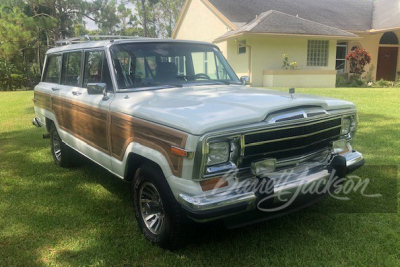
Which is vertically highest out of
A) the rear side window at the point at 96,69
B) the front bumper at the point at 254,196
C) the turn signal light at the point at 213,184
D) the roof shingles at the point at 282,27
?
the roof shingles at the point at 282,27

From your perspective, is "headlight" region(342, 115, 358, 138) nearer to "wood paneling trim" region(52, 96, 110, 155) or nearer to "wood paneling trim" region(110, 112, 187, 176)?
"wood paneling trim" region(110, 112, 187, 176)

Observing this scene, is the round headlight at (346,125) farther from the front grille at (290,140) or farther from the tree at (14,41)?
the tree at (14,41)

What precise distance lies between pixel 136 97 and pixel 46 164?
3.09 meters

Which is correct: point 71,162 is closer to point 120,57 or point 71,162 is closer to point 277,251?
point 120,57

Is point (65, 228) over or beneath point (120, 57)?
beneath

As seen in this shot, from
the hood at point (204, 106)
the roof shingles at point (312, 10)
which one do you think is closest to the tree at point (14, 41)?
the roof shingles at point (312, 10)

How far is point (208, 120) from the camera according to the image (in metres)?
2.56

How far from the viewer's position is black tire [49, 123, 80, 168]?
17.3ft

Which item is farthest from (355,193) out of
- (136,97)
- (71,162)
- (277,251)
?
(71,162)

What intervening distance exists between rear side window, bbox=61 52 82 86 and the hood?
1377 millimetres

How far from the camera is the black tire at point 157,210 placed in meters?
2.79

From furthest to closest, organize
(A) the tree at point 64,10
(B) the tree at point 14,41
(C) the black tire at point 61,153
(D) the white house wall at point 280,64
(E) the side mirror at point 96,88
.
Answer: (A) the tree at point 64,10, (B) the tree at point 14,41, (D) the white house wall at point 280,64, (C) the black tire at point 61,153, (E) the side mirror at point 96,88

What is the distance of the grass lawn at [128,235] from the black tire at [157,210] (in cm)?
14

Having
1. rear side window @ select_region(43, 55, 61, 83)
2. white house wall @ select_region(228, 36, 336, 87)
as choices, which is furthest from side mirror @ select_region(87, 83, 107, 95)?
white house wall @ select_region(228, 36, 336, 87)
